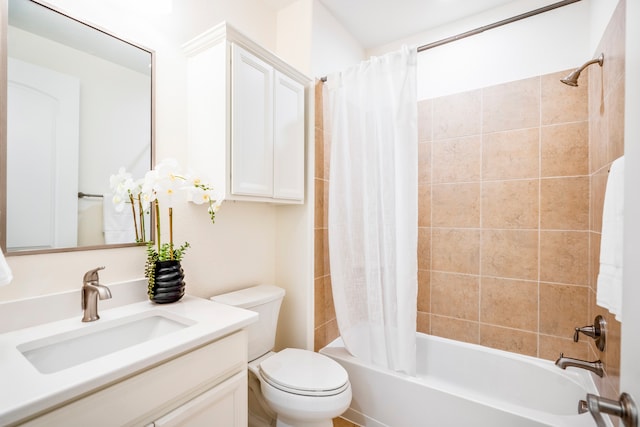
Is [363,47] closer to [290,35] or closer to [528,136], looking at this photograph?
[290,35]

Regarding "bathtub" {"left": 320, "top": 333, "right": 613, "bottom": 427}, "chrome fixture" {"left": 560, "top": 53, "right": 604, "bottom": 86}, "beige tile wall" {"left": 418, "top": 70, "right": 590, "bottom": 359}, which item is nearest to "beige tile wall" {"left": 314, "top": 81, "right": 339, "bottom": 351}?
"bathtub" {"left": 320, "top": 333, "right": 613, "bottom": 427}

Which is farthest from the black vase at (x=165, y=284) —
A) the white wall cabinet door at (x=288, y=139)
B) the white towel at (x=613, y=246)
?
the white towel at (x=613, y=246)

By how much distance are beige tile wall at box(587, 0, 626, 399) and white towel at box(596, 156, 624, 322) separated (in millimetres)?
188

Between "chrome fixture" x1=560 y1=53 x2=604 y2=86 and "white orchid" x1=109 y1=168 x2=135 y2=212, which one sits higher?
"chrome fixture" x1=560 y1=53 x2=604 y2=86

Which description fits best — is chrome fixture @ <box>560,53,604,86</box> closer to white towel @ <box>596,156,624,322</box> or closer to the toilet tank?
white towel @ <box>596,156,624,322</box>

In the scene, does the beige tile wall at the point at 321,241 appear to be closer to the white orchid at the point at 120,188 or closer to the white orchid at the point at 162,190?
the white orchid at the point at 162,190

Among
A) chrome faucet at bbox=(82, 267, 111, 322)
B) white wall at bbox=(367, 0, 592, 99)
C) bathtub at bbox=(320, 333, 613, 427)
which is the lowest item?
bathtub at bbox=(320, 333, 613, 427)

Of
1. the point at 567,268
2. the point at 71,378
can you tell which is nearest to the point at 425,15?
the point at 567,268

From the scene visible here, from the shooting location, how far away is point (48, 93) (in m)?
1.07

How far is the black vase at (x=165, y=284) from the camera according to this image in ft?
4.11

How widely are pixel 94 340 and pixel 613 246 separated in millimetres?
1831

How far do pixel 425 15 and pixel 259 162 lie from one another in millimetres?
1603

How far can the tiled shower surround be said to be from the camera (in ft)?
5.58

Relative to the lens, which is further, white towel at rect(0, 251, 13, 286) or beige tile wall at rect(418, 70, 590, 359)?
beige tile wall at rect(418, 70, 590, 359)
